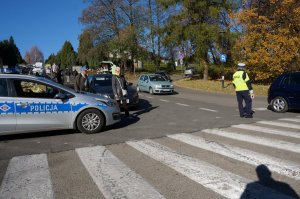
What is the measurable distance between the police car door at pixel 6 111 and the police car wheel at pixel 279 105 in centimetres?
944

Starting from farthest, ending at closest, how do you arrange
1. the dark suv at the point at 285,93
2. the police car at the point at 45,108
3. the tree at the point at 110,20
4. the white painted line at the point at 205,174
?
the tree at the point at 110,20 < the dark suv at the point at 285,93 < the police car at the point at 45,108 < the white painted line at the point at 205,174

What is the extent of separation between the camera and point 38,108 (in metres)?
8.23

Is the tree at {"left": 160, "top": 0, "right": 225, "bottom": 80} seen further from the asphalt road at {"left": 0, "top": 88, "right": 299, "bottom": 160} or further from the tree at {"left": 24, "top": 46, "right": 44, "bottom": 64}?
the tree at {"left": 24, "top": 46, "right": 44, "bottom": 64}

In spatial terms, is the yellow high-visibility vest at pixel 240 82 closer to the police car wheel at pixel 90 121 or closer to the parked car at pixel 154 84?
the police car wheel at pixel 90 121

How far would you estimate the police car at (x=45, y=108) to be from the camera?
7992mm

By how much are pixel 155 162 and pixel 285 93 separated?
852cm

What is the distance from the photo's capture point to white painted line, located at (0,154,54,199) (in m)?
4.62

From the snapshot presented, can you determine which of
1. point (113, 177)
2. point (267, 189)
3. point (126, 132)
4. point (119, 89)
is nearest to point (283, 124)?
point (126, 132)

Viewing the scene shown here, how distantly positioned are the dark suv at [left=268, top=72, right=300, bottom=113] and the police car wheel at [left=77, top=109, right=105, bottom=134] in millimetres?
7316

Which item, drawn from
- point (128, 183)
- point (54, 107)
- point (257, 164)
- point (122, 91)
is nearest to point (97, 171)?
point (128, 183)

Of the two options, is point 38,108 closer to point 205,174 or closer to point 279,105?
point 205,174

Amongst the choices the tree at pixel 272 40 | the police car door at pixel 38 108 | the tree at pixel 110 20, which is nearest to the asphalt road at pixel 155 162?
the police car door at pixel 38 108

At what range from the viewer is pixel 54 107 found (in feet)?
27.5

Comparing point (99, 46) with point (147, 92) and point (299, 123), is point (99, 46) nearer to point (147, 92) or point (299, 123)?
point (147, 92)
